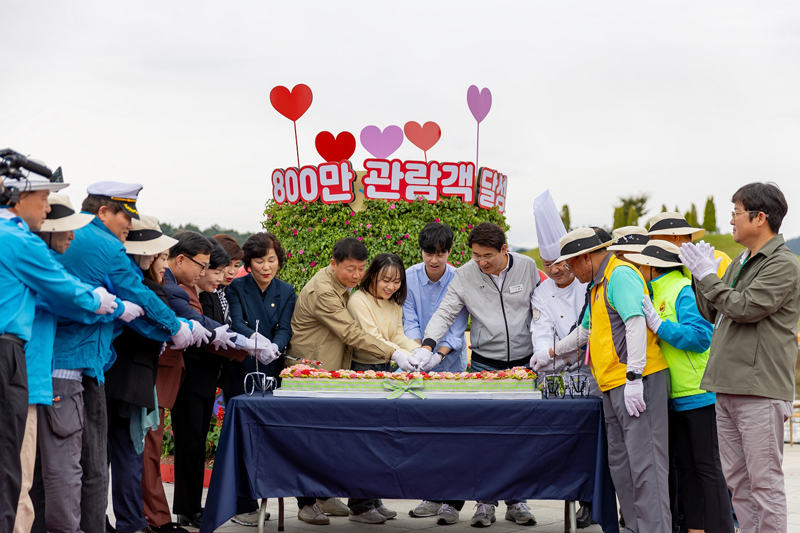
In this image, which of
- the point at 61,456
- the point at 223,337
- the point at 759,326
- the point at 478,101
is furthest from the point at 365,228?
the point at 759,326

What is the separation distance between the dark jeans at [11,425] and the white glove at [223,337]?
141cm

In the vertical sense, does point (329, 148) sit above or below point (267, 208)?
above

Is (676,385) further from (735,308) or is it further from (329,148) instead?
(329,148)

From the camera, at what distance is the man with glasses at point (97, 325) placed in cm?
361

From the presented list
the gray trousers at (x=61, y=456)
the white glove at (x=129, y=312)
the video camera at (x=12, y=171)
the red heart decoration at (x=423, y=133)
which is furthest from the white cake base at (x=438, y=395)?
the red heart decoration at (x=423, y=133)

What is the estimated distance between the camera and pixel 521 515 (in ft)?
16.3

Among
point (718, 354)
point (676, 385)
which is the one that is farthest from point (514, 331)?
point (718, 354)

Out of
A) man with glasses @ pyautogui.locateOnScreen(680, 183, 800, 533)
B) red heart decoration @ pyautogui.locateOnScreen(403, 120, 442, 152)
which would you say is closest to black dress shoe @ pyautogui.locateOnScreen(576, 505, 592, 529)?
man with glasses @ pyautogui.locateOnScreen(680, 183, 800, 533)

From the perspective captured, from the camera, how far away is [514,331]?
16.1ft

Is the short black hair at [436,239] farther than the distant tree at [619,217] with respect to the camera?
No

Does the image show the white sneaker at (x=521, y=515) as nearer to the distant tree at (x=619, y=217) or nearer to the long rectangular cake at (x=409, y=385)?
the long rectangular cake at (x=409, y=385)

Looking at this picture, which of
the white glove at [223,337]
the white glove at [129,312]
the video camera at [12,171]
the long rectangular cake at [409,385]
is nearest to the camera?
the video camera at [12,171]

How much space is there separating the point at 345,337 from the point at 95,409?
1.60 meters

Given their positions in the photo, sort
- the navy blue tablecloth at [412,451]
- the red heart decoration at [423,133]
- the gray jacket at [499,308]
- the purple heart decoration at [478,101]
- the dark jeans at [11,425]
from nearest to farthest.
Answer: the dark jeans at [11,425] → the navy blue tablecloth at [412,451] → the gray jacket at [499,308] → the purple heart decoration at [478,101] → the red heart decoration at [423,133]
